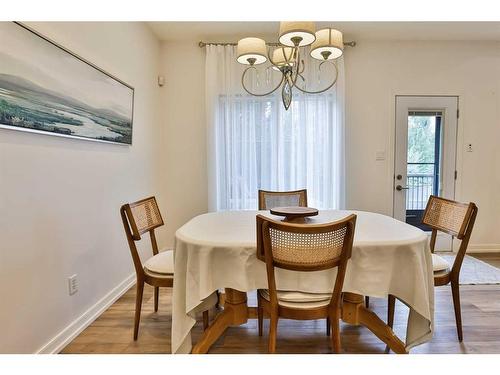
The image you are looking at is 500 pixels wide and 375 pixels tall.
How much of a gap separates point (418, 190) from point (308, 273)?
9.58ft

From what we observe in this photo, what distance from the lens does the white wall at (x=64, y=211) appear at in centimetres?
152

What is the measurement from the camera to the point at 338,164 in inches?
142

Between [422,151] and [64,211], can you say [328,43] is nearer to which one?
[64,211]

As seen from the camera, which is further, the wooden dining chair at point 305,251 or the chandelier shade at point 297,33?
the chandelier shade at point 297,33

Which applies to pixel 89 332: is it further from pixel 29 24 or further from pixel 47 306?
pixel 29 24

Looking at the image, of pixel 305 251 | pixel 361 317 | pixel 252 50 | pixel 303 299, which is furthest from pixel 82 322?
pixel 252 50

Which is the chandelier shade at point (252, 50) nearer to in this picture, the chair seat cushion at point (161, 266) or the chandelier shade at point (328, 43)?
the chandelier shade at point (328, 43)

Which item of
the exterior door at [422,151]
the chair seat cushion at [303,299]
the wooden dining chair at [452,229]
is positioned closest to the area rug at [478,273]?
the exterior door at [422,151]

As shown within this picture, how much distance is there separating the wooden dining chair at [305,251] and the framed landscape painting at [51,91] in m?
1.29

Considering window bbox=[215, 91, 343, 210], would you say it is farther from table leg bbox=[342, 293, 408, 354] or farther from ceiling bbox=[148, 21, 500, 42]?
table leg bbox=[342, 293, 408, 354]

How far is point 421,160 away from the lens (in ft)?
12.4
